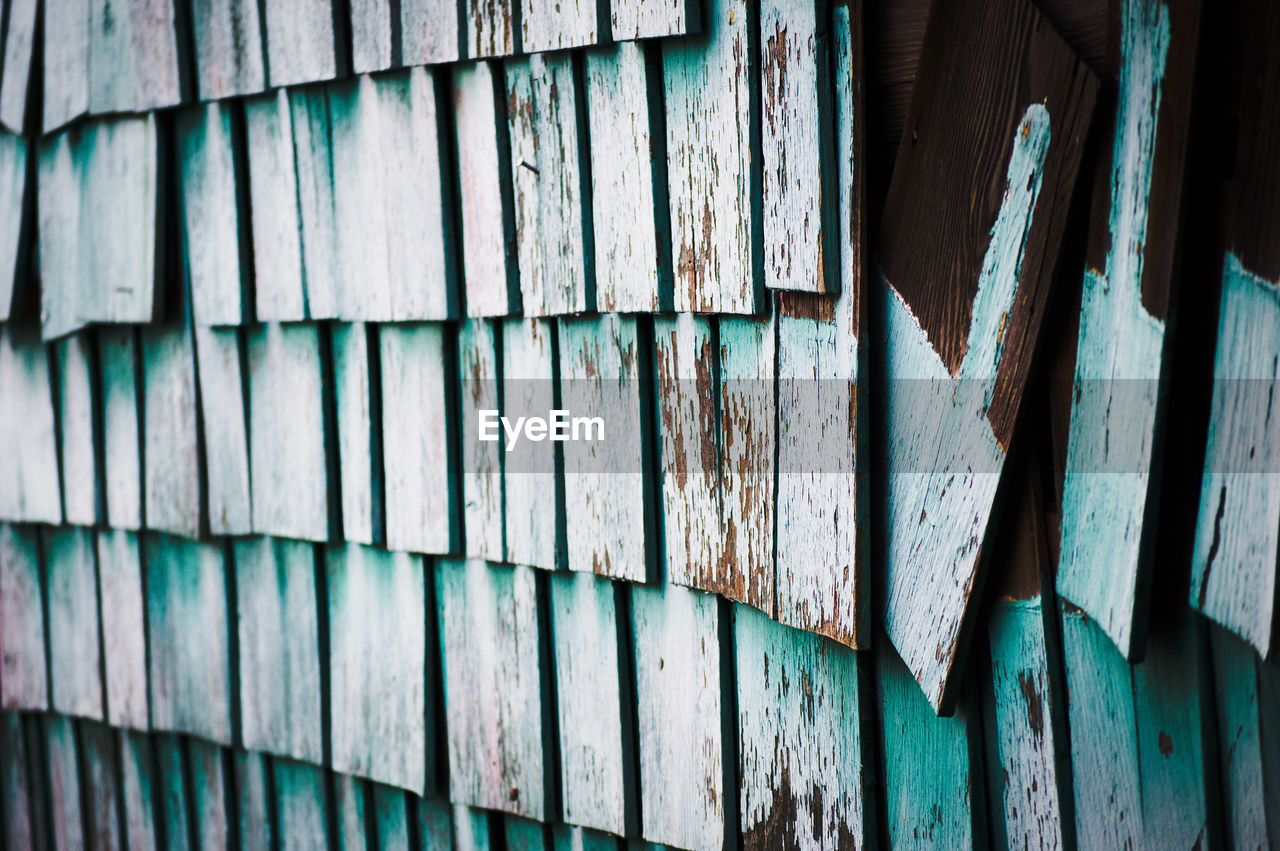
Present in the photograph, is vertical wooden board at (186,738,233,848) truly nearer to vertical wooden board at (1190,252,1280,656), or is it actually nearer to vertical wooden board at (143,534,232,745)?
vertical wooden board at (143,534,232,745)

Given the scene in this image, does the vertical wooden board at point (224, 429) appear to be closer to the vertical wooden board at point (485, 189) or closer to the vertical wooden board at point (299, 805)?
the vertical wooden board at point (299, 805)

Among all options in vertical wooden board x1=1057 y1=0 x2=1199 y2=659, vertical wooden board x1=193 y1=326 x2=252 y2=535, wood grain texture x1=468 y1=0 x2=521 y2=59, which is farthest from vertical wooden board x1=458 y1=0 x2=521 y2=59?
vertical wooden board x1=1057 y1=0 x2=1199 y2=659

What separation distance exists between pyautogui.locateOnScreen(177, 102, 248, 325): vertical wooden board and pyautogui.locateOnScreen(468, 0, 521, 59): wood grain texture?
72 cm

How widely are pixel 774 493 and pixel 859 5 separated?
687 millimetres

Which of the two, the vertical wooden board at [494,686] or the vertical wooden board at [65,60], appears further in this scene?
the vertical wooden board at [65,60]

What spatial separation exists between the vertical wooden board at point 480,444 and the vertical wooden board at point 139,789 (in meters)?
1.29

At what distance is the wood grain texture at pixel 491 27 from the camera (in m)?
1.75

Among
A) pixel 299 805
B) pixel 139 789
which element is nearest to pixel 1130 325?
pixel 299 805

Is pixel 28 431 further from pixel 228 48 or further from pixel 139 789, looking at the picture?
pixel 228 48

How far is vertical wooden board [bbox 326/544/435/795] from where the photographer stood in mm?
2074

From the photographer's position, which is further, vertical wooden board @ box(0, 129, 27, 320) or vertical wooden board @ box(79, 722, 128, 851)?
vertical wooden board @ box(79, 722, 128, 851)

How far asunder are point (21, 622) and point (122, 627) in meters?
0.44

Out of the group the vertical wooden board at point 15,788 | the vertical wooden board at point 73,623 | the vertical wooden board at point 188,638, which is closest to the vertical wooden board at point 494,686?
the vertical wooden board at point 188,638

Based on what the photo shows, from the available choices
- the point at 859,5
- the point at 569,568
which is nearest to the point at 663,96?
the point at 859,5
